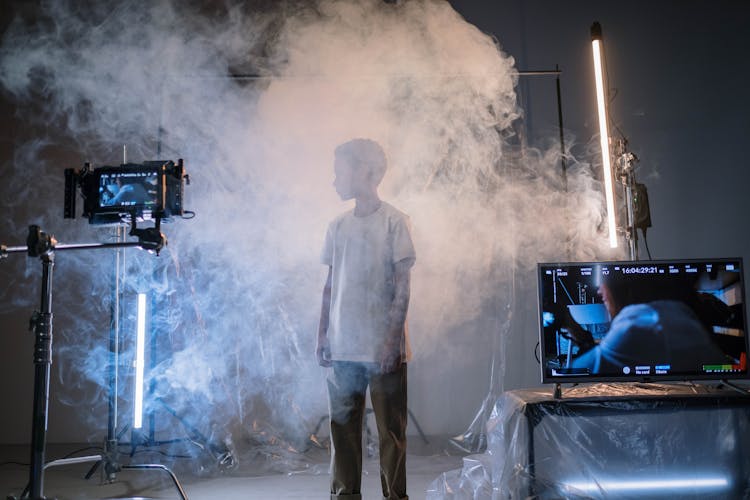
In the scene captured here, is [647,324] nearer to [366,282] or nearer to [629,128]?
[366,282]

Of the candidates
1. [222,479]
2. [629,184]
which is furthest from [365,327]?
[629,184]

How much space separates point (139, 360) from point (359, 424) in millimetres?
1715

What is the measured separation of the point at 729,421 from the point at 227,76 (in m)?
3.60

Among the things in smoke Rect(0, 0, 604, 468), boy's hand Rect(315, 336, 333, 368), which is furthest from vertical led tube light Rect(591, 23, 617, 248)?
boy's hand Rect(315, 336, 333, 368)

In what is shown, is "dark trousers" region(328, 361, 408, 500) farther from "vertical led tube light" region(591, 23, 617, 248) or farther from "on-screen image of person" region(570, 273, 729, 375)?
"vertical led tube light" region(591, 23, 617, 248)

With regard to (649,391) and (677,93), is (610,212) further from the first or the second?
(677,93)

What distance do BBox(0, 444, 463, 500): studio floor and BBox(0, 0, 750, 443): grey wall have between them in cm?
50

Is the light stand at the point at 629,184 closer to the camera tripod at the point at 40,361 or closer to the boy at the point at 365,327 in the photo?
the boy at the point at 365,327

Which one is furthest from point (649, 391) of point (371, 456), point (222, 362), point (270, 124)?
point (270, 124)

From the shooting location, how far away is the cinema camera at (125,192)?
7.51ft

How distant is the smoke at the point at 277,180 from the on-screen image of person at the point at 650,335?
1.64 metres

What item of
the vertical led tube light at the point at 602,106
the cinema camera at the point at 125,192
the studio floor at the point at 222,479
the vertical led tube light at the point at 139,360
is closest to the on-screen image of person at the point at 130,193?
the cinema camera at the point at 125,192

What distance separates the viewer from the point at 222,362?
12.6 ft

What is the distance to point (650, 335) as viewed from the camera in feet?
7.41
